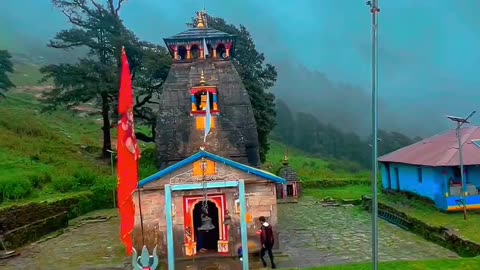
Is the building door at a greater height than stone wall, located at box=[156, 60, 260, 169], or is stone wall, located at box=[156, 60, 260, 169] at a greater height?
stone wall, located at box=[156, 60, 260, 169]

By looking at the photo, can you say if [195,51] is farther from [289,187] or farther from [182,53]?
[289,187]

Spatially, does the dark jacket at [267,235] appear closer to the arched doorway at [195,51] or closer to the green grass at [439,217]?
the green grass at [439,217]

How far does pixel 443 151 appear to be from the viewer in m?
21.5

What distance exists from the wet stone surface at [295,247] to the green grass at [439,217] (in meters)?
0.95

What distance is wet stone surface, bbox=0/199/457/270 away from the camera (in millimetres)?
14602

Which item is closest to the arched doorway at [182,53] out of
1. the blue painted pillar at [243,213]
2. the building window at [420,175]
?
the blue painted pillar at [243,213]

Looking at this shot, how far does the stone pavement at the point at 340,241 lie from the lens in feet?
47.5

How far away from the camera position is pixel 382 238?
57.0 feet

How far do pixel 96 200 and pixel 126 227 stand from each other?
2054cm

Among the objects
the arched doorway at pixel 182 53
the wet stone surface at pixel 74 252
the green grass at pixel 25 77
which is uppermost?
the green grass at pixel 25 77

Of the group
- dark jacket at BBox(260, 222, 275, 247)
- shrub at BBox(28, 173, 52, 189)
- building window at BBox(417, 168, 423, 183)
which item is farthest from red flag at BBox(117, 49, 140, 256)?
shrub at BBox(28, 173, 52, 189)

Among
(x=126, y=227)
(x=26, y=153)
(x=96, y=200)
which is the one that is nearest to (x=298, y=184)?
(x=96, y=200)

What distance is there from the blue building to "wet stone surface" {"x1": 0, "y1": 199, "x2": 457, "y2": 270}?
274cm

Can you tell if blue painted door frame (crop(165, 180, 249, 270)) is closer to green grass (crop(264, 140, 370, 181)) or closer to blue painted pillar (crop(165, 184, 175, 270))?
blue painted pillar (crop(165, 184, 175, 270))
